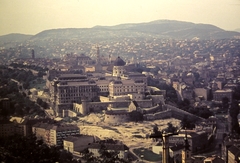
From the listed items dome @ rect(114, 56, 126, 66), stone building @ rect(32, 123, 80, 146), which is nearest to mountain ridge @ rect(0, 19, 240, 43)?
dome @ rect(114, 56, 126, 66)

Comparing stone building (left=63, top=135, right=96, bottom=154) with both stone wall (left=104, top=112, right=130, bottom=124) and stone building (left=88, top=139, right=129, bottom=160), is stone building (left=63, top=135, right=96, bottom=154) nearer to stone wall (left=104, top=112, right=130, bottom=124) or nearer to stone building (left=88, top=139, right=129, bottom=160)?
stone building (left=88, top=139, right=129, bottom=160)

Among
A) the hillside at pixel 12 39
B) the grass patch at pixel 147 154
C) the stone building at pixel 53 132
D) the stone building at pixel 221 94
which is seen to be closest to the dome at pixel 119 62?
the stone building at pixel 221 94

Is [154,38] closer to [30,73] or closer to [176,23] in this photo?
[176,23]

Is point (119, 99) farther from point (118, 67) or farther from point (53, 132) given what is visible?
point (53, 132)

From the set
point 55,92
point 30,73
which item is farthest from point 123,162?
point 30,73

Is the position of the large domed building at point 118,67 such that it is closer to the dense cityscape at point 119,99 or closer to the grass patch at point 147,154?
the dense cityscape at point 119,99

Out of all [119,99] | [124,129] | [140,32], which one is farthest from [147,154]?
[140,32]

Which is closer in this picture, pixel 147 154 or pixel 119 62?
pixel 147 154
